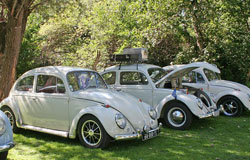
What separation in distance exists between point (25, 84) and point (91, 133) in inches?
97.8

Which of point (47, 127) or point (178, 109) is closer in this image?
point (47, 127)

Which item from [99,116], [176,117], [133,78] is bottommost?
[176,117]

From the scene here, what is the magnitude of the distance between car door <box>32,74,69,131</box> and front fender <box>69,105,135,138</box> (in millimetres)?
314

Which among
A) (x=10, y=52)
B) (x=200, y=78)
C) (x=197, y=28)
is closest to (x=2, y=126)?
(x=10, y=52)

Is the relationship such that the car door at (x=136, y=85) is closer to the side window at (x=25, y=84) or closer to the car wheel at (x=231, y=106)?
A: the side window at (x=25, y=84)

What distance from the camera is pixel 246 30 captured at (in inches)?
559

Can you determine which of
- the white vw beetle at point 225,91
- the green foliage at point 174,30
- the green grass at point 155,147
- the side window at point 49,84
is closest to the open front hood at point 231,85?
the white vw beetle at point 225,91

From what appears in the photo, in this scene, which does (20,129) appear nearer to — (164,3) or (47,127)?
(47,127)

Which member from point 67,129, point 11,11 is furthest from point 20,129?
point 11,11

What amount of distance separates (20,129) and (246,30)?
12.1m

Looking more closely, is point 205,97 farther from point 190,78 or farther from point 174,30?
point 174,30

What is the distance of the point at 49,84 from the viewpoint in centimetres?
659

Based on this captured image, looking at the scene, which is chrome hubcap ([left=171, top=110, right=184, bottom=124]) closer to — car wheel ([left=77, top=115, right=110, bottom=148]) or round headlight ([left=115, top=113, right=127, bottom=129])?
round headlight ([left=115, top=113, right=127, bottom=129])

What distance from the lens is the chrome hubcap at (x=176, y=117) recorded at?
7719 millimetres
